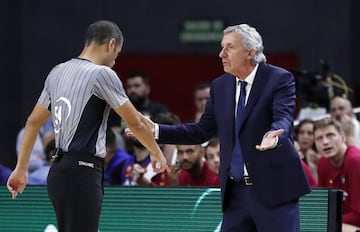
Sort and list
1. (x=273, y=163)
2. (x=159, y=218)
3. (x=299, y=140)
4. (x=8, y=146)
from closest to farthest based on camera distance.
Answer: (x=273, y=163) < (x=159, y=218) < (x=299, y=140) < (x=8, y=146)

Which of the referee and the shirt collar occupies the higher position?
the shirt collar

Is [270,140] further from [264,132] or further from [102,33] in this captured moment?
[102,33]

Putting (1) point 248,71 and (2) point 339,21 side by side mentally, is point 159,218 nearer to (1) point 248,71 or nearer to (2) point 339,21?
(1) point 248,71

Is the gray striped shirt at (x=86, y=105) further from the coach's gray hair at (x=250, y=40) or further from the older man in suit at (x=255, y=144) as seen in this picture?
the coach's gray hair at (x=250, y=40)

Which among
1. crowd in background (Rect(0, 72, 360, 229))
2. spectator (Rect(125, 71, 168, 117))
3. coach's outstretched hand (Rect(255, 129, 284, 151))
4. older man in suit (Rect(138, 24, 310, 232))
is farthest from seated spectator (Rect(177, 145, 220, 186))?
coach's outstretched hand (Rect(255, 129, 284, 151))

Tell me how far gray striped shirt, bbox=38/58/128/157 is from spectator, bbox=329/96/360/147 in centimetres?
414

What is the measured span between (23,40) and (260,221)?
9585 mm

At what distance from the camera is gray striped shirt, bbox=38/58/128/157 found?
22.3 feet

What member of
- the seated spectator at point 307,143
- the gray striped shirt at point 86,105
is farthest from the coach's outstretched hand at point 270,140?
the seated spectator at point 307,143

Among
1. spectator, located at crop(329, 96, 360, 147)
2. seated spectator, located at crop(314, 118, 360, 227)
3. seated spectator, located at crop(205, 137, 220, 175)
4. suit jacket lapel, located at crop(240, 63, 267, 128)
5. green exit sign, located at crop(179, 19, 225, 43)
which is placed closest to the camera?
suit jacket lapel, located at crop(240, 63, 267, 128)

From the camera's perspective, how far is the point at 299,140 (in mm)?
11078

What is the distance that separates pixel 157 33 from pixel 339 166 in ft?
23.1

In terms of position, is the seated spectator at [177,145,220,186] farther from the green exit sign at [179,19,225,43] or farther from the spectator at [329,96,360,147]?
the green exit sign at [179,19,225,43]

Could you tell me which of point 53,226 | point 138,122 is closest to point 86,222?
point 138,122
